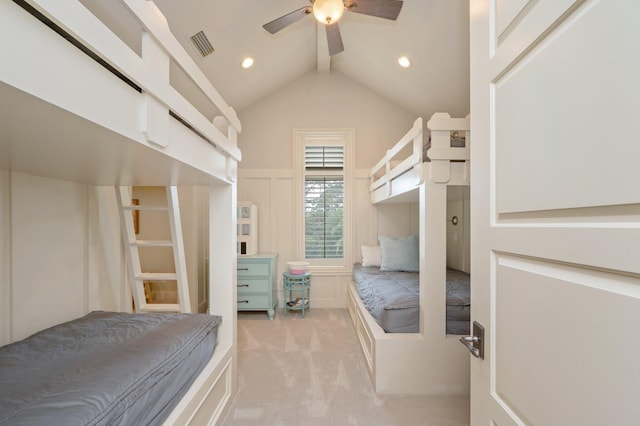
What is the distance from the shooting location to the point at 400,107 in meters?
4.19

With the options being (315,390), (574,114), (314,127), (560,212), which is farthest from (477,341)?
(314,127)

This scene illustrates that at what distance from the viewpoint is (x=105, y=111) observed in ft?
2.43

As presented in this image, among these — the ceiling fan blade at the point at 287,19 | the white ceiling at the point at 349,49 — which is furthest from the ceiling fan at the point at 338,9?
the white ceiling at the point at 349,49

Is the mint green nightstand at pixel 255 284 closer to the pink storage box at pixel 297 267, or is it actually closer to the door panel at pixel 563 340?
the pink storage box at pixel 297 267

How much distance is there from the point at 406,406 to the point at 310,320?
178 cm

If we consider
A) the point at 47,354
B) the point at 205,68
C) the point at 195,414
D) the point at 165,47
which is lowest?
the point at 195,414

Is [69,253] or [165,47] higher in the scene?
[165,47]

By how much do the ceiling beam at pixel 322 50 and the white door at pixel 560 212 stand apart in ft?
9.24

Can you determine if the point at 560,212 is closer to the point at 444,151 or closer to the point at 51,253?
the point at 444,151

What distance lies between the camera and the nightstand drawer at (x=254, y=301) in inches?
141

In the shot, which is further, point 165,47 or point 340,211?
point 340,211

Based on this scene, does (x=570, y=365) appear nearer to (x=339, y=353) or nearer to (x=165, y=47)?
(x=165, y=47)

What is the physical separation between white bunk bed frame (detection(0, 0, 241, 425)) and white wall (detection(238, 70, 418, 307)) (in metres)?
2.25

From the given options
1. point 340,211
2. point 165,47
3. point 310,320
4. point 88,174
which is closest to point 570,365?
point 165,47
